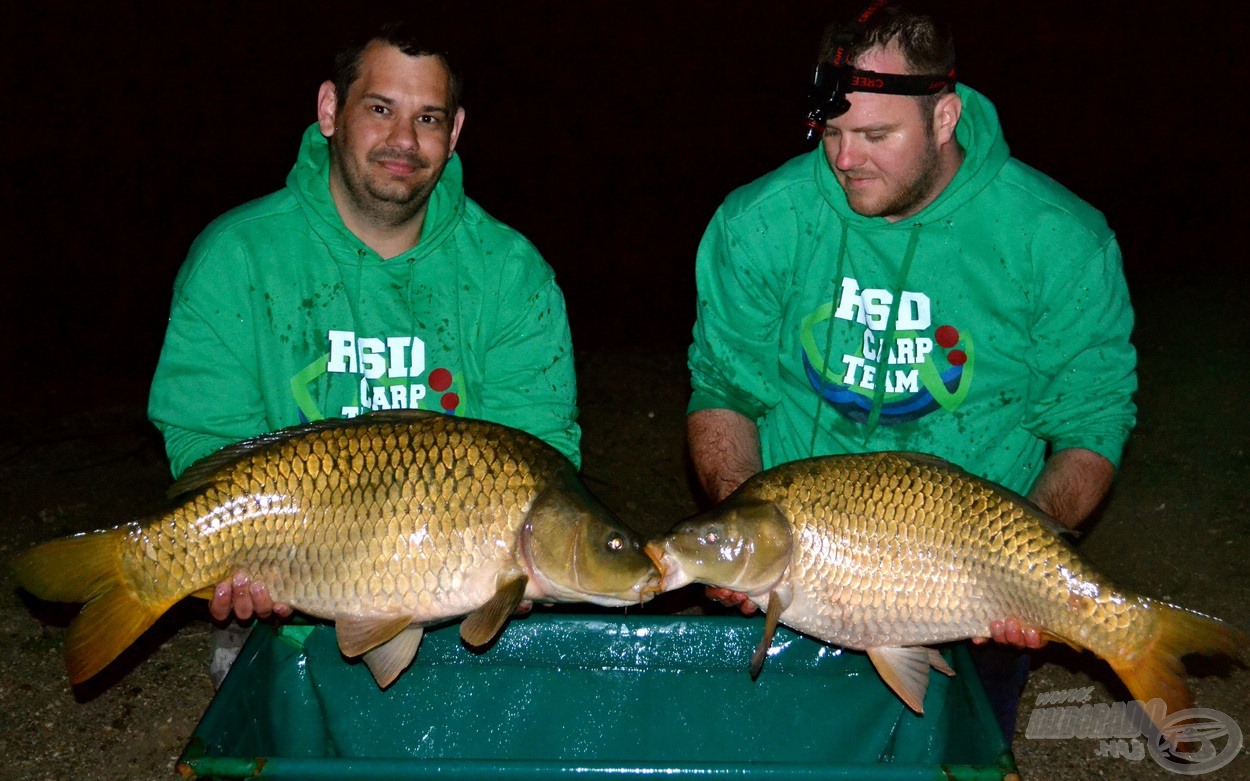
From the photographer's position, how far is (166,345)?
2.58 m

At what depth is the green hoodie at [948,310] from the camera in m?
2.63

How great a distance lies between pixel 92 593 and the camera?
2.00 meters

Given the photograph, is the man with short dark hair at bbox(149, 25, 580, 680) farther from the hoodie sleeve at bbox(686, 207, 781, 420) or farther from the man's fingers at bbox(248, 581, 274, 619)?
the man's fingers at bbox(248, 581, 274, 619)

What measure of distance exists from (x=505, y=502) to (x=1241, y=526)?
119 inches

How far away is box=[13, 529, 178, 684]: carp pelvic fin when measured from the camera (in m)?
1.96

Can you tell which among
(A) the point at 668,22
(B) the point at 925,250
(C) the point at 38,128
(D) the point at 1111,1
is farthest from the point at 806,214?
(D) the point at 1111,1

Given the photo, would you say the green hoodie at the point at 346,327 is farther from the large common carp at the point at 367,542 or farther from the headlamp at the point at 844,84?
the headlamp at the point at 844,84

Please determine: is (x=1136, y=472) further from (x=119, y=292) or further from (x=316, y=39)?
(x=316, y=39)

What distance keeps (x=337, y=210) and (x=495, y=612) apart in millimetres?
1133

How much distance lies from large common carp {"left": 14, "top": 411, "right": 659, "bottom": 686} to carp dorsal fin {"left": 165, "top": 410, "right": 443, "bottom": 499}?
0.04 feet

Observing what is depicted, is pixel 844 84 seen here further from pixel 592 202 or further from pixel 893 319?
pixel 592 202

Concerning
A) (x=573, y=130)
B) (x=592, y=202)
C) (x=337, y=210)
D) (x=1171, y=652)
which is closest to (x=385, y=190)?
(x=337, y=210)

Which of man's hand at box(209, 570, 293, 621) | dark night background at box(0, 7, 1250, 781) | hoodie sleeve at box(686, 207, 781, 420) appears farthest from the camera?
dark night background at box(0, 7, 1250, 781)

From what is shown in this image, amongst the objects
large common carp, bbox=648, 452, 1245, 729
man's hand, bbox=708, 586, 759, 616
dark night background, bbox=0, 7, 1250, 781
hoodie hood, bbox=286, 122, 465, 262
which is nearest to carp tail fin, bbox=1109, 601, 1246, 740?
large common carp, bbox=648, 452, 1245, 729
